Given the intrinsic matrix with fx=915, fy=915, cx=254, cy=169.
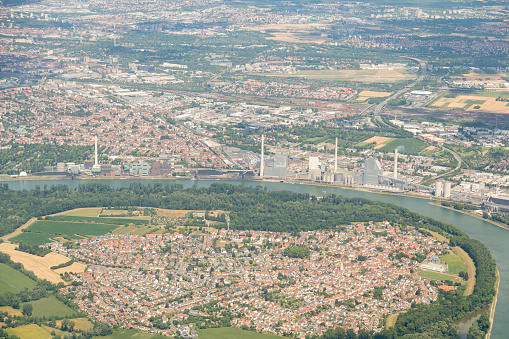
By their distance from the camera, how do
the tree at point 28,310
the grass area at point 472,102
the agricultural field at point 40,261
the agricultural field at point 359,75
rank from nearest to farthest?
the tree at point 28,310, the agricultural field at point 40,261, the grass area at point 472,102, the agricultural field at point 359,75

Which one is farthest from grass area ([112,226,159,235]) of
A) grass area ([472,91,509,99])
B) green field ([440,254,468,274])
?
grass area ([472,91,509,99])

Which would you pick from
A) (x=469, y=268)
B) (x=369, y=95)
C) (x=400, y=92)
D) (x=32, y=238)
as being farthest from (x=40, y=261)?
(x=400, y=92)

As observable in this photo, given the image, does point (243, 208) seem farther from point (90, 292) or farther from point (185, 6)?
point (185, 6)

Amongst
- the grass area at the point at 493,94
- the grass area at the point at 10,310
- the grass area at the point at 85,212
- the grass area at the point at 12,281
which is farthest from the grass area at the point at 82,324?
the grass area at the point at 493,94

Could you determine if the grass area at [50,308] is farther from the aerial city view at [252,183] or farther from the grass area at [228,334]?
the grass area at [228,334]

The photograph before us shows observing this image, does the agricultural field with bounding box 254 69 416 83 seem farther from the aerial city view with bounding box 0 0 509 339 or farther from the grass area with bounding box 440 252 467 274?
the grass area with bounding box 440 252 467 274

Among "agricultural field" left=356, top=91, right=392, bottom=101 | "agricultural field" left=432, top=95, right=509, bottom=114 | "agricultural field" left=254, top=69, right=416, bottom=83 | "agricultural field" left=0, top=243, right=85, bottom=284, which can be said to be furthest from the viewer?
"agricultural field" left=254, top=69, right=416, bottom=83
